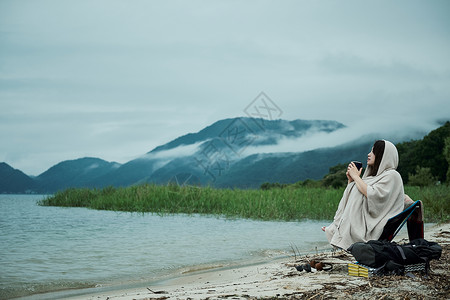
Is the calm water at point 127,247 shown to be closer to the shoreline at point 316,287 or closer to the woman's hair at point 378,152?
the shoreline at point 316,287

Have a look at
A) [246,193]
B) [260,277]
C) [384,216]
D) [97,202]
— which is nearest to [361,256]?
Answer: [384,216]

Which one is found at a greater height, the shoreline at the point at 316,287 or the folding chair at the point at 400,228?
the folding chair at the point at 400,228

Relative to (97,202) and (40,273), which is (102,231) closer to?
(40,273)

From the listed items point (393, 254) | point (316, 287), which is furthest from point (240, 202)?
point (316, 287)

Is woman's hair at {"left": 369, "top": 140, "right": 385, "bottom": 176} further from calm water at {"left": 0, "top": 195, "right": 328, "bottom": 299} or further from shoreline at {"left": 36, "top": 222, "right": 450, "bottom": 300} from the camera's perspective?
calm water at {"left": 0, "top": 195, "right": 328, "bottom": 299}

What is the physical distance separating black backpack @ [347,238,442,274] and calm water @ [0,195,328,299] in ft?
9.51

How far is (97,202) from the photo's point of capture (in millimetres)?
18625

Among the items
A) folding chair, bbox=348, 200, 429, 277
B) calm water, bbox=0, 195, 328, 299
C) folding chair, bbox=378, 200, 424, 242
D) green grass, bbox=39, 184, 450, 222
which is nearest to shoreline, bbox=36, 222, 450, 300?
folding chair, bbox=348, 200, 429, 277

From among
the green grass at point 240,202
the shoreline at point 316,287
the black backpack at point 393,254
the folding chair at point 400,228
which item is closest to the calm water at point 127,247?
the shoreline at point 316,287

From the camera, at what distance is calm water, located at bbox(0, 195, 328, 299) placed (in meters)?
5.72

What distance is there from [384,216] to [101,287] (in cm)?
335

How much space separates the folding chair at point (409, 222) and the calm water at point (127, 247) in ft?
9.05

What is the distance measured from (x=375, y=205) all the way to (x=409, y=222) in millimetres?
502

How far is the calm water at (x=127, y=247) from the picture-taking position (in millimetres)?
5723
